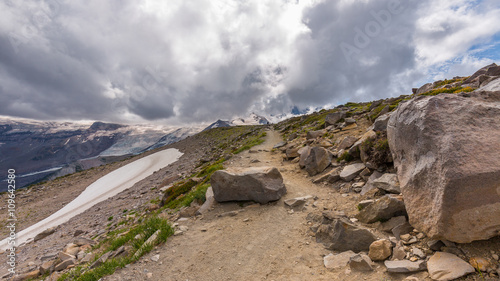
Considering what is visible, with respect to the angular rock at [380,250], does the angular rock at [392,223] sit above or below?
above

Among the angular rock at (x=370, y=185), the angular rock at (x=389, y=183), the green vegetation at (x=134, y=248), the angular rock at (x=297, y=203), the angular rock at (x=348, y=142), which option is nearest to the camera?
the green vegetation at (x=134, y=248)

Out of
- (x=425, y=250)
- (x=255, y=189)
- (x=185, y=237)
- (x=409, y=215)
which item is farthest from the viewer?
(x=255, y=189)

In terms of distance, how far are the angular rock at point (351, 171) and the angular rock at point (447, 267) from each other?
250 inches

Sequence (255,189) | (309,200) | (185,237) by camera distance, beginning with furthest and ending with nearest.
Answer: (255,189), (309,200), (185,237)

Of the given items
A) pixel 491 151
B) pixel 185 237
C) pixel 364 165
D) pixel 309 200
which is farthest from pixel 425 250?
pixel 185 237

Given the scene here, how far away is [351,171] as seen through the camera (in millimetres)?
11516

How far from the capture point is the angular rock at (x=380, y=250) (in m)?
5.61

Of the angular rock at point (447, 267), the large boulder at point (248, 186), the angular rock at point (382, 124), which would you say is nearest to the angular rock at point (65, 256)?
the large boulder at point (248, 186)

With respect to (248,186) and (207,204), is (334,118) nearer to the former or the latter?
(248,186)

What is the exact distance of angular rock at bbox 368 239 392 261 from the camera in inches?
221

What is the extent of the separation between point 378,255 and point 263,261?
3.37m

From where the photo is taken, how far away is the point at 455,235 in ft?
15.9

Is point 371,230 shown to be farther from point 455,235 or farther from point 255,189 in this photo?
point 255,189

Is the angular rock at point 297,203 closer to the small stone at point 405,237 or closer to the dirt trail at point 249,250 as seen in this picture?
the dirt trail at point 249,250
